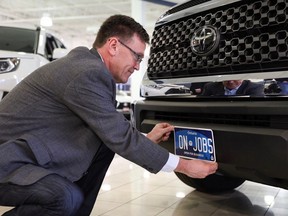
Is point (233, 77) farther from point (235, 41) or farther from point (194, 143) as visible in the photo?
point (194, 143)

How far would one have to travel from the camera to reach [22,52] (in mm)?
4301

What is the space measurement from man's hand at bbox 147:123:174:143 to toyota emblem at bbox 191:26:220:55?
0.39 metres

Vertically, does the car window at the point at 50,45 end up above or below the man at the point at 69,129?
above

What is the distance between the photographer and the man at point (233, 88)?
1470 mm

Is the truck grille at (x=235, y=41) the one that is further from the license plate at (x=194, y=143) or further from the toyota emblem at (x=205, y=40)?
the license plate at (x=194, y=143)

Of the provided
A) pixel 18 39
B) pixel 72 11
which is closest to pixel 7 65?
pixel 18 39

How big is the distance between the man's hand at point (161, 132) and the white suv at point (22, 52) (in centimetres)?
256

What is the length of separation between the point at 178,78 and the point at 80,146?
0.63m

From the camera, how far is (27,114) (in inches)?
61.3

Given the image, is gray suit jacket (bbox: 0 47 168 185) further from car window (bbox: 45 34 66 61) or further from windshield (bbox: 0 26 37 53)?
car window (bbox: 45 34 66 61)

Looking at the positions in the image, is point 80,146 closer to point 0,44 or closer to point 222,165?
point 222,165

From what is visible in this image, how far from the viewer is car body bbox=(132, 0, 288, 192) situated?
1405mm

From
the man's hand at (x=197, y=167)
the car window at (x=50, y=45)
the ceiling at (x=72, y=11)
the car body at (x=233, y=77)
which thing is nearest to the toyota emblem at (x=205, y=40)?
the car body at (x=233, y=77)

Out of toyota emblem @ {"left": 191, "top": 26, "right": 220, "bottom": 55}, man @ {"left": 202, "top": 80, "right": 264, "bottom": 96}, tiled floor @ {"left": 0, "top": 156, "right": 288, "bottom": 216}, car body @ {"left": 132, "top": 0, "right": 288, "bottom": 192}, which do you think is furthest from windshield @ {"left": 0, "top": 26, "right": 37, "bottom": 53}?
man @ {"left": 202, "top": 80, "right": 264, "bottom": 96}
